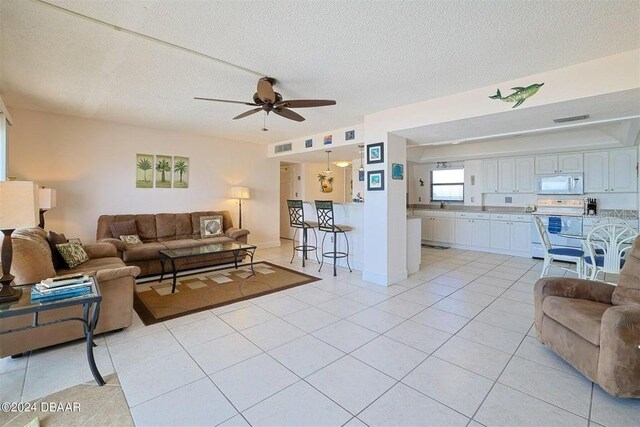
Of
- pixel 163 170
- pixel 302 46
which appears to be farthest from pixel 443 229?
pixel 163 170

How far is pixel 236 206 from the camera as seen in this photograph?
674 centimetres

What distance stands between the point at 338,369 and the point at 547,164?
6344 mm

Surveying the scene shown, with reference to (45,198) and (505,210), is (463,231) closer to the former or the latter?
(505,210)

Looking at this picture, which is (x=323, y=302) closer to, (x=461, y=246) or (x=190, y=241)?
(x=190, y=241)

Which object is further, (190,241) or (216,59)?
(190,241)

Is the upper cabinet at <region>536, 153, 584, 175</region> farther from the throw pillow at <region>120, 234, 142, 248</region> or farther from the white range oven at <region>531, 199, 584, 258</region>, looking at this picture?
the throw pillow at <region>120, 234, 142, 248</region>

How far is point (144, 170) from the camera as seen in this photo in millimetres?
5461

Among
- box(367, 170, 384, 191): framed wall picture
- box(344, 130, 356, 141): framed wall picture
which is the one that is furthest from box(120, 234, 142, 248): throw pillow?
box(344, 130, 356, 141): framed wall picture

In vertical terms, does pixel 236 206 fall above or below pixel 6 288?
above

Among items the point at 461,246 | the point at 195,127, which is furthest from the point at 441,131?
the point at 195,127

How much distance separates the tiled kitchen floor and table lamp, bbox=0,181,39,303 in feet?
2.21

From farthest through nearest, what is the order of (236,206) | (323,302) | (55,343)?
(236,206) → (323,302) → (55,343)

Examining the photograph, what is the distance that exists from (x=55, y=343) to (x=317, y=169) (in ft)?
22.6

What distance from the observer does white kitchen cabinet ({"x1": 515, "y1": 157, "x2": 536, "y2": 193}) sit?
6.17 metres
